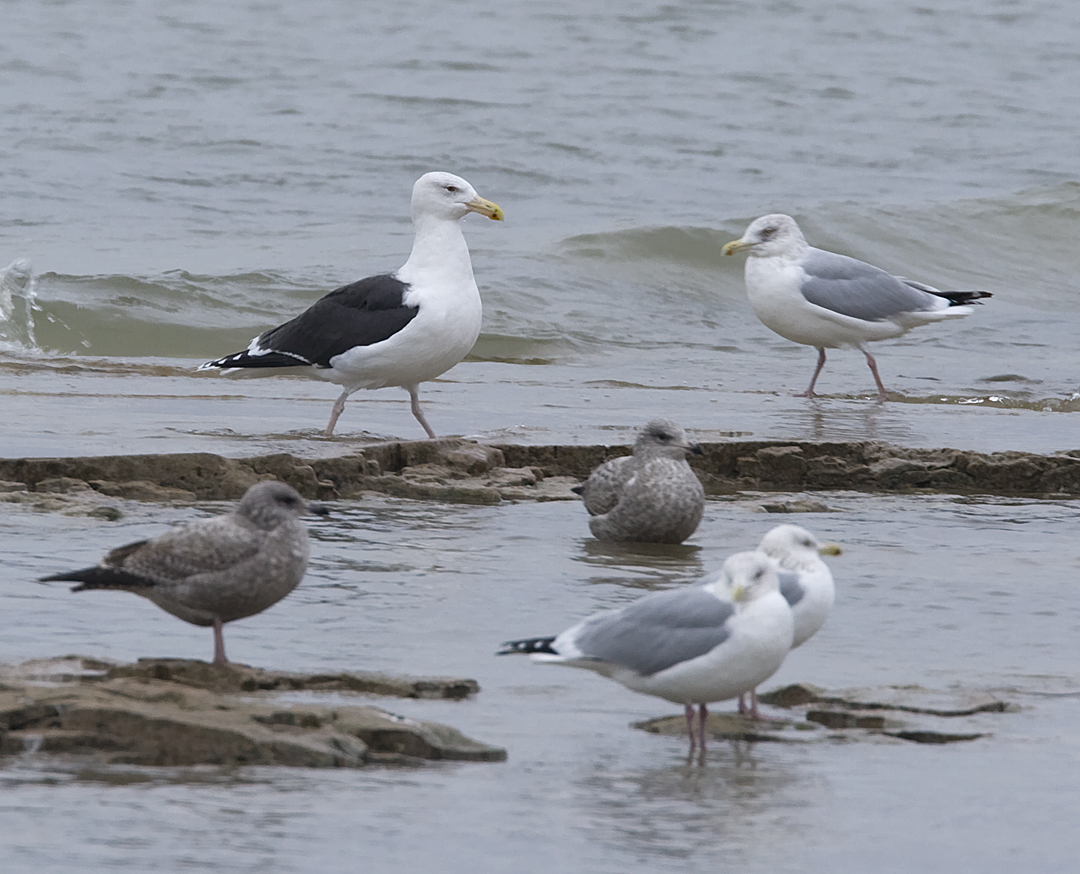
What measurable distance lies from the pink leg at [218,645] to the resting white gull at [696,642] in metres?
0.89

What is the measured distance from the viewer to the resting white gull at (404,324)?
8.76m

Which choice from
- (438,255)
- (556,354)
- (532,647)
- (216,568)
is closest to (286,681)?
(216,568)

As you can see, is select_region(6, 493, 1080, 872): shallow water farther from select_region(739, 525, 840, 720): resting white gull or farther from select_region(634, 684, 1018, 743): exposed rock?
select_region(739, 525, 840, 720): resting white gull

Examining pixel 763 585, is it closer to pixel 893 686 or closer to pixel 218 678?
pixel 893 686

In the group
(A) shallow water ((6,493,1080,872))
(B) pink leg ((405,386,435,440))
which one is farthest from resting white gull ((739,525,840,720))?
(B) pink leg ((405,386,435,440))

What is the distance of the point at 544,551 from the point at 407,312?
2.58 m

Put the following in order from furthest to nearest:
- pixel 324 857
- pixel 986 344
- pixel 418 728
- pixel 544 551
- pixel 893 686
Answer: pixel 986 344 → pixel 544 551 → pixel 893 686 → pixel 418 728 → pixel 324 857

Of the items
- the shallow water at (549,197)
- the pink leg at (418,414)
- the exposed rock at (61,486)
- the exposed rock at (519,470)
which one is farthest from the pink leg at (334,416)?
the exposed rock at (61,486)

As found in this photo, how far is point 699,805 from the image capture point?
12.9 ft

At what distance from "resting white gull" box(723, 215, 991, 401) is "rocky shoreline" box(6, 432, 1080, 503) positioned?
3028mm

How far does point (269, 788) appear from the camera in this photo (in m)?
3.86

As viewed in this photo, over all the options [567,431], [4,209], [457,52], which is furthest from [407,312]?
[457,52]

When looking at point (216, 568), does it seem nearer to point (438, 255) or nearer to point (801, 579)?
point (801, 579)

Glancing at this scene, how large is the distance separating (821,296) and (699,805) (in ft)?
25.2
